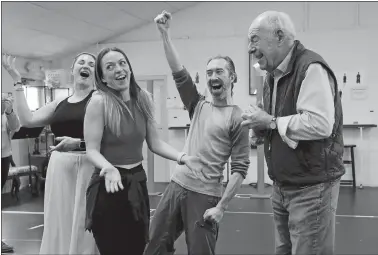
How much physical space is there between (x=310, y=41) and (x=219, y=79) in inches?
230

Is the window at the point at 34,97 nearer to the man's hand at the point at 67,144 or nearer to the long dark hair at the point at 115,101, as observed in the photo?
the man's hand at the point at 67,144

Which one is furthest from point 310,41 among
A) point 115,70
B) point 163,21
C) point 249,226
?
point 115,70

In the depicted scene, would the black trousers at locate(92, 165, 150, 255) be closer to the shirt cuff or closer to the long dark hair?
the long dark hair

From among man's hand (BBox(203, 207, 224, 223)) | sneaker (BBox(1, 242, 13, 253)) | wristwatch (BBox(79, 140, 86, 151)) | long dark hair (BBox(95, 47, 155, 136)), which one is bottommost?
sneaker (BBox(1, 242, 13, 253))

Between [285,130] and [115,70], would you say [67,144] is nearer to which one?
[115,70]

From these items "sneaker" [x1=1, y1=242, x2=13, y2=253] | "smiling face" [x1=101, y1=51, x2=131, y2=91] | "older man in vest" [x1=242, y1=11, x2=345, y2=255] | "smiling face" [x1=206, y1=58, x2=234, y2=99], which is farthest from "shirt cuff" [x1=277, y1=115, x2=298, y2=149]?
"sneaker" [x1=1, y1=242, x2=13, y2=253]

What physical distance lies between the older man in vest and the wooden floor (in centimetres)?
219

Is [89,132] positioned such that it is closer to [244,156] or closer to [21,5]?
[244,156]

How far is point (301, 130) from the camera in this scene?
158 cm

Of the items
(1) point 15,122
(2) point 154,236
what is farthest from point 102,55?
(1) point 15,122

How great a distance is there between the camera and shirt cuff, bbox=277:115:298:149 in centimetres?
163

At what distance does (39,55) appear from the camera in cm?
788

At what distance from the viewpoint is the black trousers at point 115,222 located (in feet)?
5.98

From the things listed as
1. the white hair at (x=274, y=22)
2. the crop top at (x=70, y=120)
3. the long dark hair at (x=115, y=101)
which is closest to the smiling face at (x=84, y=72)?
the crop top at (x=70, y=120)
